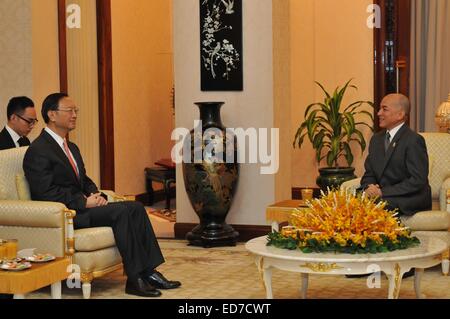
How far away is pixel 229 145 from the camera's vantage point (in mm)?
7438

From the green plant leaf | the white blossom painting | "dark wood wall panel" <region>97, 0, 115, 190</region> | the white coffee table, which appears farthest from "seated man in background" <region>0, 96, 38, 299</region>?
the green plant leaf

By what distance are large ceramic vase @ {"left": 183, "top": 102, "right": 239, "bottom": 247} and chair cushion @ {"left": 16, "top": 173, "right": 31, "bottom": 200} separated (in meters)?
1.95

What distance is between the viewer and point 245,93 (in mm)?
7707

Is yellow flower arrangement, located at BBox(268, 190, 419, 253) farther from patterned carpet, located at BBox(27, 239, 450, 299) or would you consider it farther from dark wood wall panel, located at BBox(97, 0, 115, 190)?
dark wood wall panel, located at BBox(97, 0, 115, 190)

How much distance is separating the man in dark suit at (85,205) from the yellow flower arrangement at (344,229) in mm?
1209

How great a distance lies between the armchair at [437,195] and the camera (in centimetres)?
595

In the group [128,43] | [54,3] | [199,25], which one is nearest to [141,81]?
[128,43]

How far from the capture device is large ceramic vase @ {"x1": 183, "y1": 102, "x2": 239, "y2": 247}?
7.39 meters

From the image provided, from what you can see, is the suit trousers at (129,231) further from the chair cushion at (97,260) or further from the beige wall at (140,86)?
the beige wall at (140,86)

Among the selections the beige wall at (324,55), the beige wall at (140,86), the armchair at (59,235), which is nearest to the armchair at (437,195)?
the armchair at (59,235)
